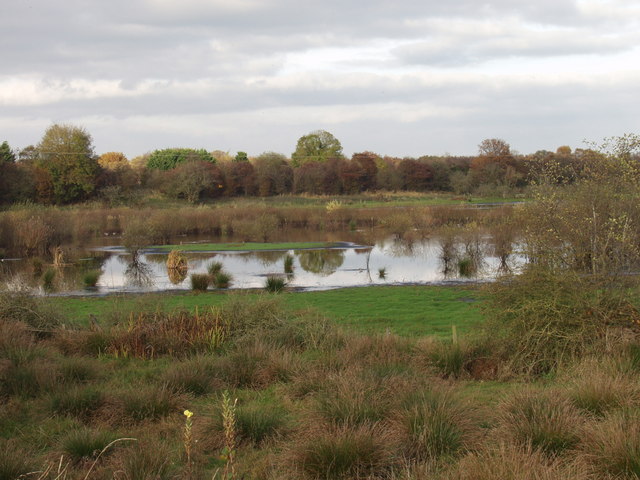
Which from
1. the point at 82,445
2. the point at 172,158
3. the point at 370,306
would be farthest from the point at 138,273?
the point at 172,158

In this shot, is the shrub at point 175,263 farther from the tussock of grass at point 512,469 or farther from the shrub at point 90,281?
the tussock of grass at point 512,469

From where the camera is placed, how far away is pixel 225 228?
46.1m

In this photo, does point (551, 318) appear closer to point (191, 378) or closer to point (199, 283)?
point (191, 378)

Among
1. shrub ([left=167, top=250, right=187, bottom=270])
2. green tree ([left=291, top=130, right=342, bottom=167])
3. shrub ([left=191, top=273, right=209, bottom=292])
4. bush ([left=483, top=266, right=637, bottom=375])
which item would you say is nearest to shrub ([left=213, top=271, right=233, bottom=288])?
shrub ([left=191, top=273, right=209, bottom=292])

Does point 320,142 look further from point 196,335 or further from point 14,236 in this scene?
point 196,335

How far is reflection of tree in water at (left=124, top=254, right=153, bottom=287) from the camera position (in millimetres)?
25062

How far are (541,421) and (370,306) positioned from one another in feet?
36.1

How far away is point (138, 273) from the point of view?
2809 cm

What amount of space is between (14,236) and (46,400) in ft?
96.9

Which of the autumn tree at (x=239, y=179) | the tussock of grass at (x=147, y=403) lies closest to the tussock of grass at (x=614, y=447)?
the tussock of grass at (x=147, y=403)

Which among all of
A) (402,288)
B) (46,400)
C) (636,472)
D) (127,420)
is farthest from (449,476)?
(402,288)

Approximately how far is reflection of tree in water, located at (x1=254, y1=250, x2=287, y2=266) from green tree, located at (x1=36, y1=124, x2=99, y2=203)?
33471 mm

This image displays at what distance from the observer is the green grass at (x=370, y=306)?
44.8ft

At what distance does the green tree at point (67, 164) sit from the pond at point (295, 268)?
2713 cm
